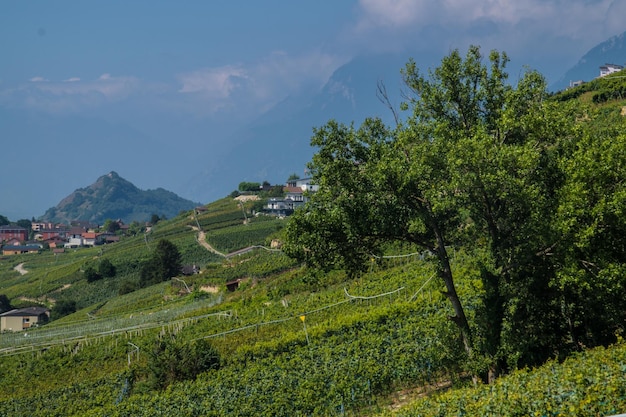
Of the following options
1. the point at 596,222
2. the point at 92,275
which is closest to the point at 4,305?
the point at 92,275

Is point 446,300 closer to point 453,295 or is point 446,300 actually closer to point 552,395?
point 453,295

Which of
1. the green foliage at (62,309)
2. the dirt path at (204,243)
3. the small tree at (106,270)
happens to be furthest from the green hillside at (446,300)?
the small tree at (106,270)

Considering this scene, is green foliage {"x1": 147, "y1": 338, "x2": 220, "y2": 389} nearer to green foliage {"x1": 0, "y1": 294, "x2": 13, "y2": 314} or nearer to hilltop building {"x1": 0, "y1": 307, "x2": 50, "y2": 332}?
hilltop building {"x1": 0, "y1": 307, "x2": 50, "y2": 332}

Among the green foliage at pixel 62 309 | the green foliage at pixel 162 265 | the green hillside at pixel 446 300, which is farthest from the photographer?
the green foliage at pixel 162 265

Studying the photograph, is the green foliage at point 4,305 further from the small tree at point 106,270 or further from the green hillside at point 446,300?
the green hillside at point 446,300

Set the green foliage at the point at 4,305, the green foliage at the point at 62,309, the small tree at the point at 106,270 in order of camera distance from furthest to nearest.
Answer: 1. the small tree at the point at 106,270
2. the green foliage at the point at 4,305
3. the green foliage at the point at 62,309

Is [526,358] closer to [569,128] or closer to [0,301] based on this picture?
[569,128]

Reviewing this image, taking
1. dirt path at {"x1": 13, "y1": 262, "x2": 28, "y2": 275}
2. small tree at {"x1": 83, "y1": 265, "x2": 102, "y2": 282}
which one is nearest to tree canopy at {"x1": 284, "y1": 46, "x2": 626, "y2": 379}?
small tree at {"x1": 83, "y1": 265, "x2": 102, "y2": 282}

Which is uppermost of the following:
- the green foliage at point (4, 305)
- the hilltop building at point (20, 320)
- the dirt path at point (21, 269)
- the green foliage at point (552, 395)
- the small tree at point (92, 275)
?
the dirt path at point (21, 269)

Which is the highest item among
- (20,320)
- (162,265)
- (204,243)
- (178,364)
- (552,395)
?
(204,243)

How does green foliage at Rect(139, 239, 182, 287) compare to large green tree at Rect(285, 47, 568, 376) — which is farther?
green foliage at Rect(139, 239, 182, 287)

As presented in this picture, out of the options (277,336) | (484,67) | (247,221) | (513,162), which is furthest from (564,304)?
(247,221)

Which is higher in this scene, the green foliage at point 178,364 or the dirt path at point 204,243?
the dirt path at point 204,243

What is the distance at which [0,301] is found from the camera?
9756 centimetres
